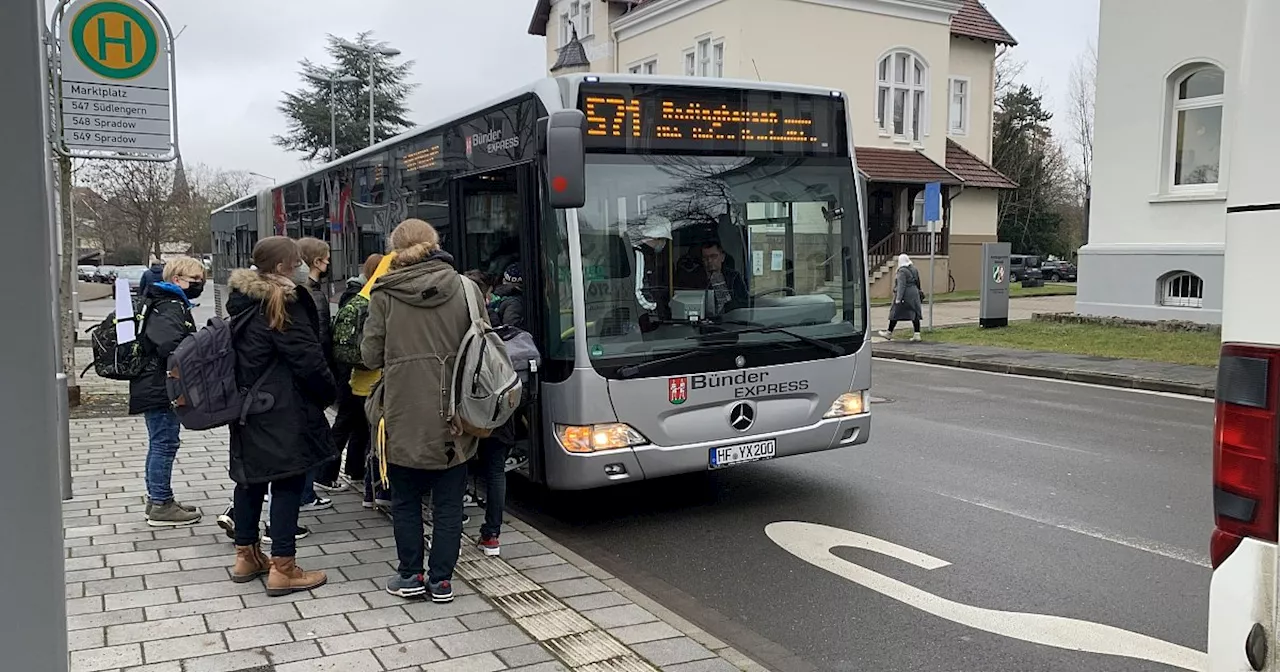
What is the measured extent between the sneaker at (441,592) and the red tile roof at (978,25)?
1452 inches

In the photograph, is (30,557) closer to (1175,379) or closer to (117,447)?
(117,447)

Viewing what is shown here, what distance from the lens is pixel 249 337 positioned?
16.1ft

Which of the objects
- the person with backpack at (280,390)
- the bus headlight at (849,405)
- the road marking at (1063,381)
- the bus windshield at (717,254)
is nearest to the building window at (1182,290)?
the road marking at (1063,381)

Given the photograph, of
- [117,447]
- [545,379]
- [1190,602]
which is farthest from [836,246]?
[117,447]

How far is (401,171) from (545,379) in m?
3.55

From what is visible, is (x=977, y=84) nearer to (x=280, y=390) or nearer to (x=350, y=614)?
(x=280, y=390)

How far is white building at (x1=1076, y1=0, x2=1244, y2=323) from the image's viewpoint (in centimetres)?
1817

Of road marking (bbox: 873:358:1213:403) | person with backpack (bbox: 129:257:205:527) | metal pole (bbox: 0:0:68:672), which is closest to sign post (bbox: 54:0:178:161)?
person with backpack (bbox: 129:257:205:527)

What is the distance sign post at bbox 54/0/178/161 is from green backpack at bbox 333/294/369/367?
3205 mm

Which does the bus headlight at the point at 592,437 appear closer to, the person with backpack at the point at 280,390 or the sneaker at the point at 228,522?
the person with backpack at the point at 280,390

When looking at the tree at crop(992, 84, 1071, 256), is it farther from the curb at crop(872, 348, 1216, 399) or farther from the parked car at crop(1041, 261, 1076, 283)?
the curb at crop(872, 348, 1216, 399)

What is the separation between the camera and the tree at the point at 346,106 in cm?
5375

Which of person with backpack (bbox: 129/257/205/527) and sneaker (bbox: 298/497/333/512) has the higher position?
person with backpack (bbox: 129/257/205/527)

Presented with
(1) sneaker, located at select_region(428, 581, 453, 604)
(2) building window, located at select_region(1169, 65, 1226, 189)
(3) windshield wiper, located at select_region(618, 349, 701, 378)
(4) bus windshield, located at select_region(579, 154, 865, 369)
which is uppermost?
(2) building window, located at select_region(1169, 65, 1226, 189)
